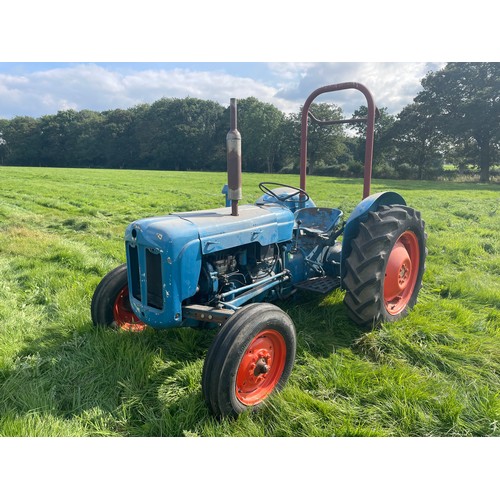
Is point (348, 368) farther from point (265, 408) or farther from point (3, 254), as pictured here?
point (3, 254)

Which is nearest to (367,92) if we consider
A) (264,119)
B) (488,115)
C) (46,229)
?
(46,229)

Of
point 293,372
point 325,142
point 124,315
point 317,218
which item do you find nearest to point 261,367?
point 293,372

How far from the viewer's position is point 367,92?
12.4 feet

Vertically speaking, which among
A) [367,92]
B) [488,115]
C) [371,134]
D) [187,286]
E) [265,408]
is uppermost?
[488,115]

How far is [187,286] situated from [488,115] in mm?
32950

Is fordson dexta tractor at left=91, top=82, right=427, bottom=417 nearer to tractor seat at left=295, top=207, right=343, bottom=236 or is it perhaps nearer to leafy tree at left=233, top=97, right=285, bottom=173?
tractor seat at left=295, top=207, right=343, bottom=236

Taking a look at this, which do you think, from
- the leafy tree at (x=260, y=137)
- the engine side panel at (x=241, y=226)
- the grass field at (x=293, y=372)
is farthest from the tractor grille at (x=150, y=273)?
the leafy tree at (x=260, y=137)

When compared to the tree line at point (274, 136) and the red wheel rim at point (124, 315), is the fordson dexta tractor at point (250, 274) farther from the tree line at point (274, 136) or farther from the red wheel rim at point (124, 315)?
the tree line at point (274, 136)

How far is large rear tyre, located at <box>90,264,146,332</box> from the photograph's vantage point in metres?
3.24

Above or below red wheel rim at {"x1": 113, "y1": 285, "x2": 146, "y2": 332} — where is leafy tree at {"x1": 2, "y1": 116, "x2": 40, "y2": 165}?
above

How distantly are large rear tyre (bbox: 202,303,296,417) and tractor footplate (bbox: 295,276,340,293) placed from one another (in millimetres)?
981

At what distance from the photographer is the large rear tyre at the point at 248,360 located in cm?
222

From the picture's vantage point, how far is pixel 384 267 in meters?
3.23

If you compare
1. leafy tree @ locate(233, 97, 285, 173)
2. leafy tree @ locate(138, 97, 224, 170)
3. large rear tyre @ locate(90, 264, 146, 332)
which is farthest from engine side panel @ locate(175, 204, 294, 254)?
leafy tree @ locate(138, 97, 224, 170)
